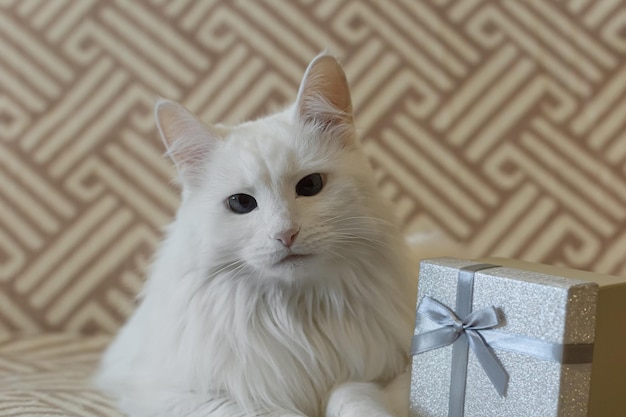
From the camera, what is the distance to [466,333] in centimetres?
100

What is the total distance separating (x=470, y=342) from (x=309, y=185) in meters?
0.38

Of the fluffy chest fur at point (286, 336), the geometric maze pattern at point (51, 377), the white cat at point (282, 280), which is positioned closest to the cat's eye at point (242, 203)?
the white cat at point (282, 280)

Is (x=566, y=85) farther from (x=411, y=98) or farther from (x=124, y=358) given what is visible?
(x=124, y=358)

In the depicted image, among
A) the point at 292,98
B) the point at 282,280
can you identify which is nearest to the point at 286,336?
the point at 282,280

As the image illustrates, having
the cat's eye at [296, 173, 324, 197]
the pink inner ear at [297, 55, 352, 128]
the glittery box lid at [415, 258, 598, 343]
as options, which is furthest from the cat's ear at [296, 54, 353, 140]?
the glittery box lid at [415, 258, 598, 343]

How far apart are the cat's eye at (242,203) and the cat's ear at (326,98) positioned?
0.62ft

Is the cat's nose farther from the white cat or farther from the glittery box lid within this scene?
the glittery box lid

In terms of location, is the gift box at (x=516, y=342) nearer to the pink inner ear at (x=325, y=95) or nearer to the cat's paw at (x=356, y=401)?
the cat's paw at (x=356, y=401)

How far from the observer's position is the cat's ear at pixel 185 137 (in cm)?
122

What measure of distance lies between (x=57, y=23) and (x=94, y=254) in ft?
2.32

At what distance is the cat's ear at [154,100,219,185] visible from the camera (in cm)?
122

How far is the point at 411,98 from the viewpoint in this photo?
2.02 m

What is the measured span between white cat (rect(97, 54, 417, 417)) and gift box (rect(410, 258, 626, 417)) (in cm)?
14

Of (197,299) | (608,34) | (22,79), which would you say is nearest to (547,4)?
(608,34)
